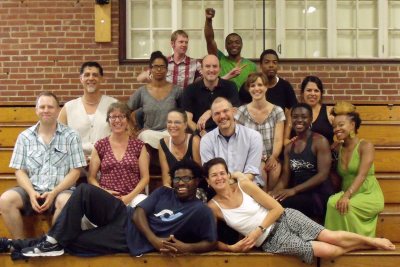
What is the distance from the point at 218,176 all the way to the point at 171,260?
68cm

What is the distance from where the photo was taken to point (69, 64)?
8398mm

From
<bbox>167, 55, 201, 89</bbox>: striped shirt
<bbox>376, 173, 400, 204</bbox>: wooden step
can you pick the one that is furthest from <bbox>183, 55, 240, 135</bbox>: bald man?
<bbox>376, 173, 400, 204</bbox>: wooden step

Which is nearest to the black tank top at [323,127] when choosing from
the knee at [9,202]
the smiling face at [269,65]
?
the smiling face at [269,65]

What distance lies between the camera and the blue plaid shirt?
552 centimetres

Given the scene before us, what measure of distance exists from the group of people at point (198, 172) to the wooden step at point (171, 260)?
0.06m

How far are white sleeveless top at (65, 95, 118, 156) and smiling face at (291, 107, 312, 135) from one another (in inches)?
62.8

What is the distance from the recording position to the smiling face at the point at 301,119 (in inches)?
225

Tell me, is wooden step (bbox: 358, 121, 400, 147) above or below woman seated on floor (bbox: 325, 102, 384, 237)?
above

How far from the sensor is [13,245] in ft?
16.8

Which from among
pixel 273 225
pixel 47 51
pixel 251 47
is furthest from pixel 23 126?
pixel 273 225

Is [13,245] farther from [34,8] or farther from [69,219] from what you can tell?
[34,8]

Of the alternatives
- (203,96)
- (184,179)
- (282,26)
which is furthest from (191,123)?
(282,26)

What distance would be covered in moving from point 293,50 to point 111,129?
3275 mm

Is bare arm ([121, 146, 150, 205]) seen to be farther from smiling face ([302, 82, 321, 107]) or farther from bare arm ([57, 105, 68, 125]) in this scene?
smiling face ([302, 82, 321, 107])
